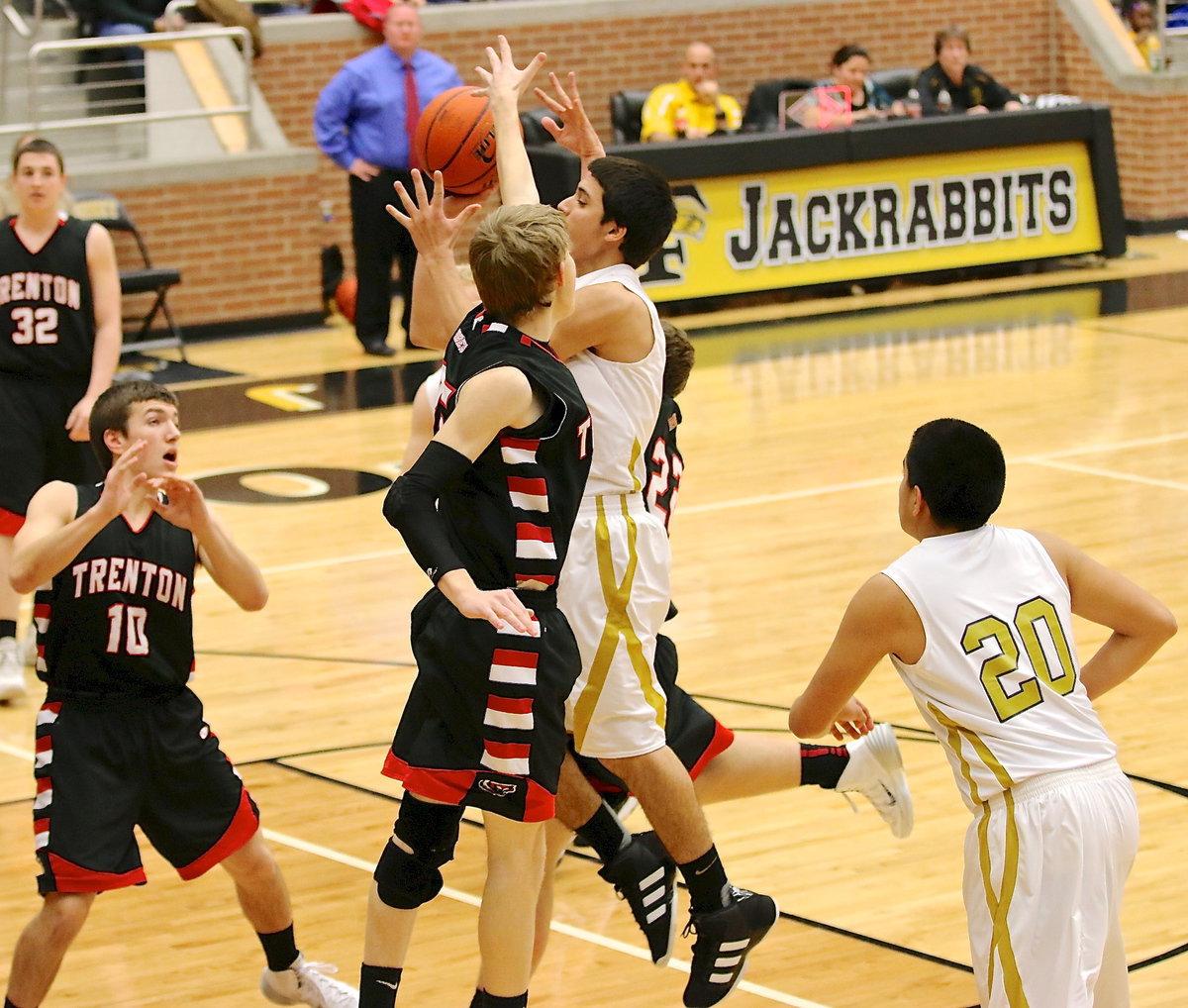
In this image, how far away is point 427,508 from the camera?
3398 mm

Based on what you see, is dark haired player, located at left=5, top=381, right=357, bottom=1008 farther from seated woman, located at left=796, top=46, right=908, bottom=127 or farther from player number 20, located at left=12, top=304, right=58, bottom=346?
seated woman, located at left=796, top=46, right=908, bottom=127

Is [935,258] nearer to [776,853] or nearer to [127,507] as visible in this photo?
[776,853]

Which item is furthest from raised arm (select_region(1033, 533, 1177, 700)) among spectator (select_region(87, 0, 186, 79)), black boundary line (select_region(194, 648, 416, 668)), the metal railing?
spectator (select_region(87, 0, 186, 79))

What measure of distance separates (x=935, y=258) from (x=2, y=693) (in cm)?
942

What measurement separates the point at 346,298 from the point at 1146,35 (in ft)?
27.1

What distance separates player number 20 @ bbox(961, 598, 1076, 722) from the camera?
10.7ft

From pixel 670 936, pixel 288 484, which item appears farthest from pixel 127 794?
pixel 288 484

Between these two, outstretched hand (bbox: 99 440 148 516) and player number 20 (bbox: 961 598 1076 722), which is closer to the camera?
player number 20 (bbox: 961 598 1076 722)

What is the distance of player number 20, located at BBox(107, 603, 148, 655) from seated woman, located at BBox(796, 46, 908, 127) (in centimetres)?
1053

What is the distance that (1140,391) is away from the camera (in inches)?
425

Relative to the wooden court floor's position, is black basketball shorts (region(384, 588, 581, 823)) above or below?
above

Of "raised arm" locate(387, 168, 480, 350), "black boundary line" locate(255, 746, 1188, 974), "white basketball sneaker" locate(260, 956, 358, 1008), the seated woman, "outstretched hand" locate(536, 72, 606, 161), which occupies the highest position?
"outstretched hand" locate(536, 72, 606, 161)

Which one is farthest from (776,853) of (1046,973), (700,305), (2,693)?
(700,305)

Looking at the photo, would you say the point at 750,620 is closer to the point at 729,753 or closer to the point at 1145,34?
the point at 729,753
